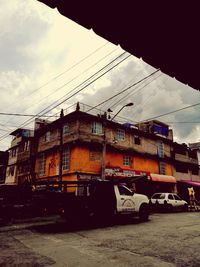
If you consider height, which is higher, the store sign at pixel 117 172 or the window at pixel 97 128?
the window at pixel 97 128

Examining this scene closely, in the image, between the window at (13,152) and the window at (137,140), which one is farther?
the window at (13,152)

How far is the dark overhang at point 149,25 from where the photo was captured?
2182 mm

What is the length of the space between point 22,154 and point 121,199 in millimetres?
21741

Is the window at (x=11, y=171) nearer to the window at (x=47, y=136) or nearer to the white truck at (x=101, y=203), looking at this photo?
the window at (x=47, y=136)

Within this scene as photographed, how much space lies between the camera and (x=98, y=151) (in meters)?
25.5

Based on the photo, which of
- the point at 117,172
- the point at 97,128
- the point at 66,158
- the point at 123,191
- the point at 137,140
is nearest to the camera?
the point at 123,191

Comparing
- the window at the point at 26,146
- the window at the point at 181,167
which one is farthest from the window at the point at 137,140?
the window at the point at 26,146

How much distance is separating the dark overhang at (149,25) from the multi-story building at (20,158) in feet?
90.8

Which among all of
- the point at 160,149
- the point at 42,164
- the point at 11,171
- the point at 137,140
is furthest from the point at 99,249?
the point at 11,171

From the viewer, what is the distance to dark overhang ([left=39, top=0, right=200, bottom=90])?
2.18 meters

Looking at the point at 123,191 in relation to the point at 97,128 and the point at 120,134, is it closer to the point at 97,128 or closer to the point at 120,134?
the point at 97,128

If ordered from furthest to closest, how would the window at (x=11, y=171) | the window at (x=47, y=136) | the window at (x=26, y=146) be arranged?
the window at (x=11, y=171)
the window at (x=26, y=146)
the window at (x=47, y=136)

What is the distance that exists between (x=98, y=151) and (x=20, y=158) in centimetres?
1240

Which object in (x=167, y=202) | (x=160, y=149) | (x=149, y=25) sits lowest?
(x=167, y=202)
